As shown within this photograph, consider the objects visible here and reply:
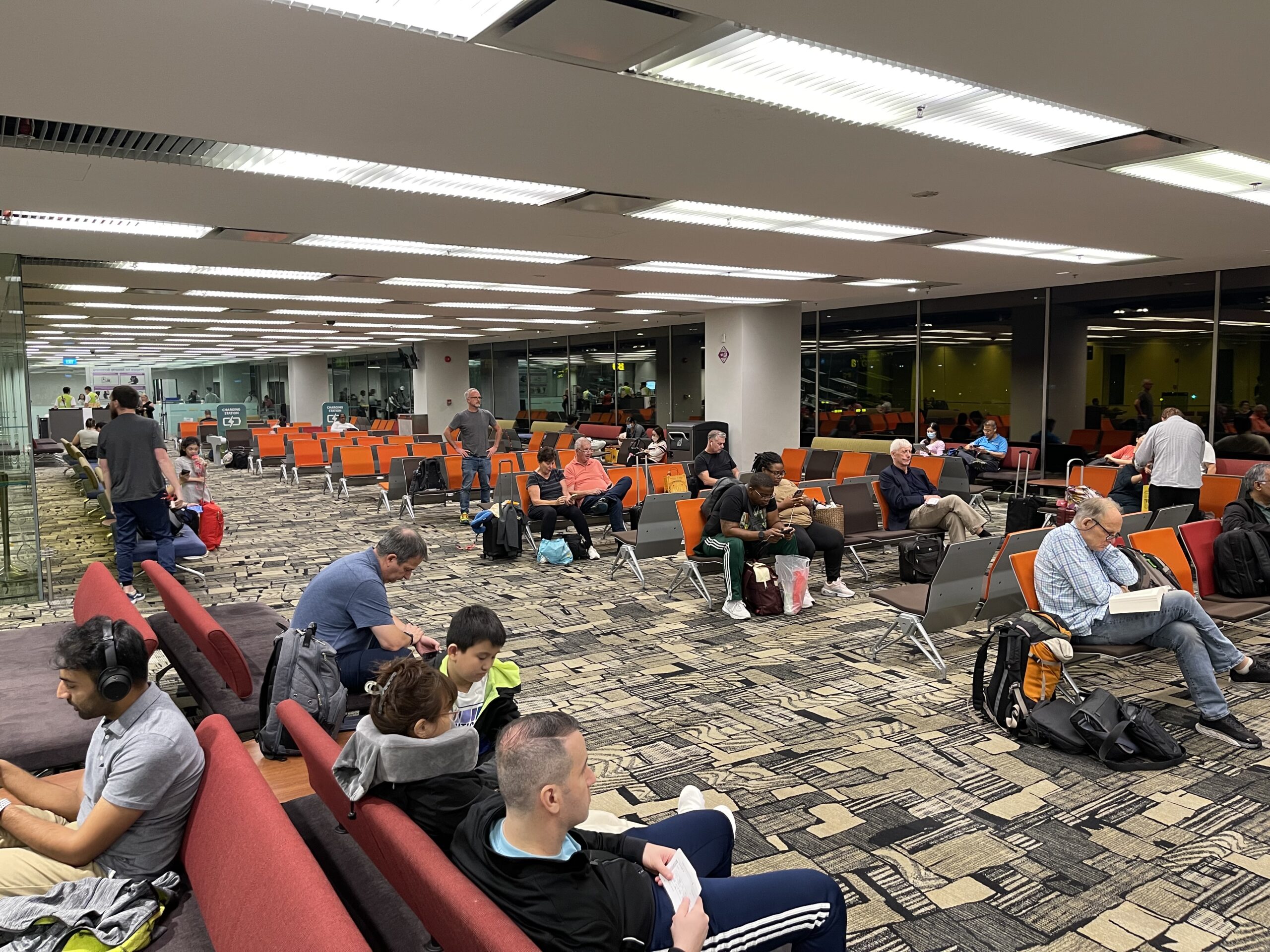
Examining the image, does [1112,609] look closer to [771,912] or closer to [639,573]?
[771,912]

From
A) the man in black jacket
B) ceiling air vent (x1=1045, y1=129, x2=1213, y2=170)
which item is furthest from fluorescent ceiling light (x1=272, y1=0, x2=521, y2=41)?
ceiling air vent (x1=1045, y1=129, x2=1213, y2=170)

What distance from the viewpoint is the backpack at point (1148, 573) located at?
4.96 m

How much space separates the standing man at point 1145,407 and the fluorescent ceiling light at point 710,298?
557 cm

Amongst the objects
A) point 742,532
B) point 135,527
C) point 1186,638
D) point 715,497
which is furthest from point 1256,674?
point 135,527

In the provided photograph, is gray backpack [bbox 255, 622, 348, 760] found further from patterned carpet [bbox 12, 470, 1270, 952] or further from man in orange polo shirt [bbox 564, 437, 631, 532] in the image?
man in orange polo shirt [bbox 564, 437, 631, 532]

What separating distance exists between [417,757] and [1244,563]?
560cm

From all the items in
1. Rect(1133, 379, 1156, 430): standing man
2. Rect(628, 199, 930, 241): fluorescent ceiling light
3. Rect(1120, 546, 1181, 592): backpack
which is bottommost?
Rect(1120, 546, 1181, 592): backpack

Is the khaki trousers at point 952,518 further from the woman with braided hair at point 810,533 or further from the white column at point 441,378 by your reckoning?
the white column at point 441,378

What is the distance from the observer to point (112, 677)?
239 centimetres

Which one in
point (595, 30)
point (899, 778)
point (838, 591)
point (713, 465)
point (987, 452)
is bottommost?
point (899, 778)

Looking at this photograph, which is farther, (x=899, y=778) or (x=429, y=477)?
(x=429, y=477)

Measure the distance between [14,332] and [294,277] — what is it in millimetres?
3142

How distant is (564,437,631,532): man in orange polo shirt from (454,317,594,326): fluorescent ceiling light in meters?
8.32

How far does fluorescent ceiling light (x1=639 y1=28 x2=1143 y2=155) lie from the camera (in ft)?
11.1
